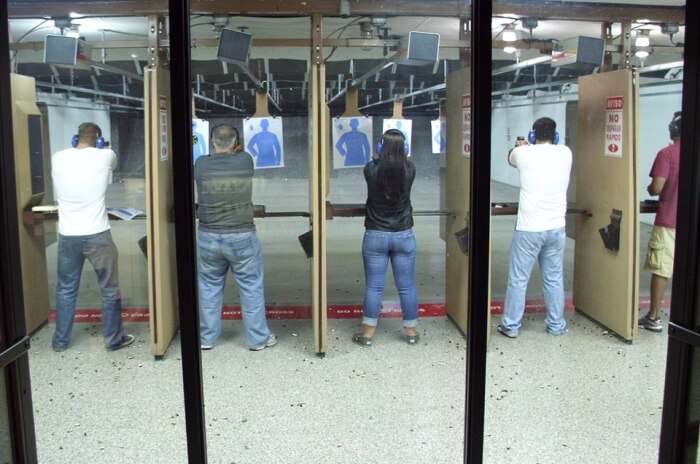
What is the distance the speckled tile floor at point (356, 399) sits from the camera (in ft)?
8.49

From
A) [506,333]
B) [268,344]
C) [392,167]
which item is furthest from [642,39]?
[268,344]

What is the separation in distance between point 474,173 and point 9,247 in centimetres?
107

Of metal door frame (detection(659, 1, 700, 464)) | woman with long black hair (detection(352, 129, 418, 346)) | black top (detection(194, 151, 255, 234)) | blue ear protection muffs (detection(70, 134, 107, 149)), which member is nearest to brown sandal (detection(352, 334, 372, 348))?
woman with long black hair (detection(352, 129, 418, 346))

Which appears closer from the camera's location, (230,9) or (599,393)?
(599,393)

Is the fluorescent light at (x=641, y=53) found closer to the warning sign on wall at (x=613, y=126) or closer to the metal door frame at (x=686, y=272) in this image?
the warning sign on wall at (x=613, y=126)

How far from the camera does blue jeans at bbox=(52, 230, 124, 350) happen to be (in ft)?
11.0

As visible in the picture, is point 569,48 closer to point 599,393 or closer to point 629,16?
point 629,16

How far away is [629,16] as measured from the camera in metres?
3.68

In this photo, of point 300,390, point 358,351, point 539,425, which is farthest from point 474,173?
point 358,351

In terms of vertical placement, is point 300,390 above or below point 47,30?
below

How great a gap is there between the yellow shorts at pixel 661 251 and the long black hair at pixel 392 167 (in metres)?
1.51

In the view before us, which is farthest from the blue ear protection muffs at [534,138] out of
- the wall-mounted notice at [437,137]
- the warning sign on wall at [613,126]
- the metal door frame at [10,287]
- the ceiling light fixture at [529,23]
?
the metal door frame at [10,287]

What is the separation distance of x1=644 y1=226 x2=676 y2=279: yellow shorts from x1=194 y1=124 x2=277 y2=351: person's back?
2.27m

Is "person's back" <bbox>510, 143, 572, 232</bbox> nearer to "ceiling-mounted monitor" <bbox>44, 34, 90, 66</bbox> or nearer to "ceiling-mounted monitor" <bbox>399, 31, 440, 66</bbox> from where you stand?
"ceiling-mounted monitor" <bbox>399, 31, 440, 66</bbox>
